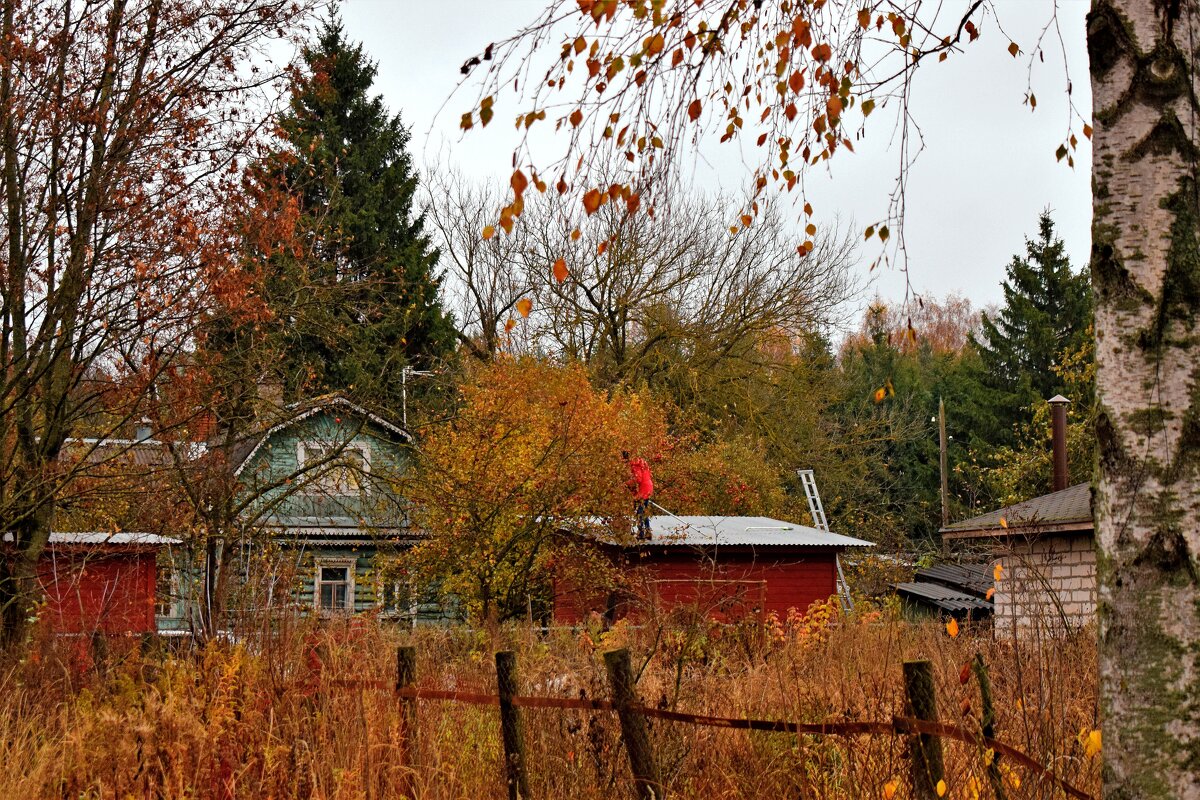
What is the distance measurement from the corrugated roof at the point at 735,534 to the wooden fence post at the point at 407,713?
1247cm

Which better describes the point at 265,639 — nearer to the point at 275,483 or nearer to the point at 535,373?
the point at 275,483

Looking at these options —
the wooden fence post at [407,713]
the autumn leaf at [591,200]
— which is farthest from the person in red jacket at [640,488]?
the autumn leaf at [591,200]

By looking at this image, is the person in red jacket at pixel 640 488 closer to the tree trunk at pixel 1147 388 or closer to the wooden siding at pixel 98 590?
the wooden siding at pixel 98 590

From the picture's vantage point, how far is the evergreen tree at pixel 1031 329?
3891cm

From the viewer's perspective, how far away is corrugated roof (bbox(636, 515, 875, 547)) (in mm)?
18969

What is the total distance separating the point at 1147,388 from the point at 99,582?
19403 millimetres

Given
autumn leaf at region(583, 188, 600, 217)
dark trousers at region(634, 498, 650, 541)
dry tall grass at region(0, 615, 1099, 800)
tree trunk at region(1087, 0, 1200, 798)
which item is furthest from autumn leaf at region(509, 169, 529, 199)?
dark trousers at region(634, 498, 650, 541)

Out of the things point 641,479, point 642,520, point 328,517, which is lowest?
point 642,520

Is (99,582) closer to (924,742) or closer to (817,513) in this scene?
(817,513)

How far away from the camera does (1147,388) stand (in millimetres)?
2613

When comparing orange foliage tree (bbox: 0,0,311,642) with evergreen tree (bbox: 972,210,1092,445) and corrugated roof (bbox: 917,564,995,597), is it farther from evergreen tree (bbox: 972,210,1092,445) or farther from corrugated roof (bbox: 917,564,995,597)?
evergreen tree (bbox: 972,210,1092,445)

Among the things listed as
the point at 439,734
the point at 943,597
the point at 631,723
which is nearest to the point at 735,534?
the point at 943,597

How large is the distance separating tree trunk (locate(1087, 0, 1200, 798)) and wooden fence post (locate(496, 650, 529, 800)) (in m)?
3.19

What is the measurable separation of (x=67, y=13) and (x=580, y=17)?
268 inches
